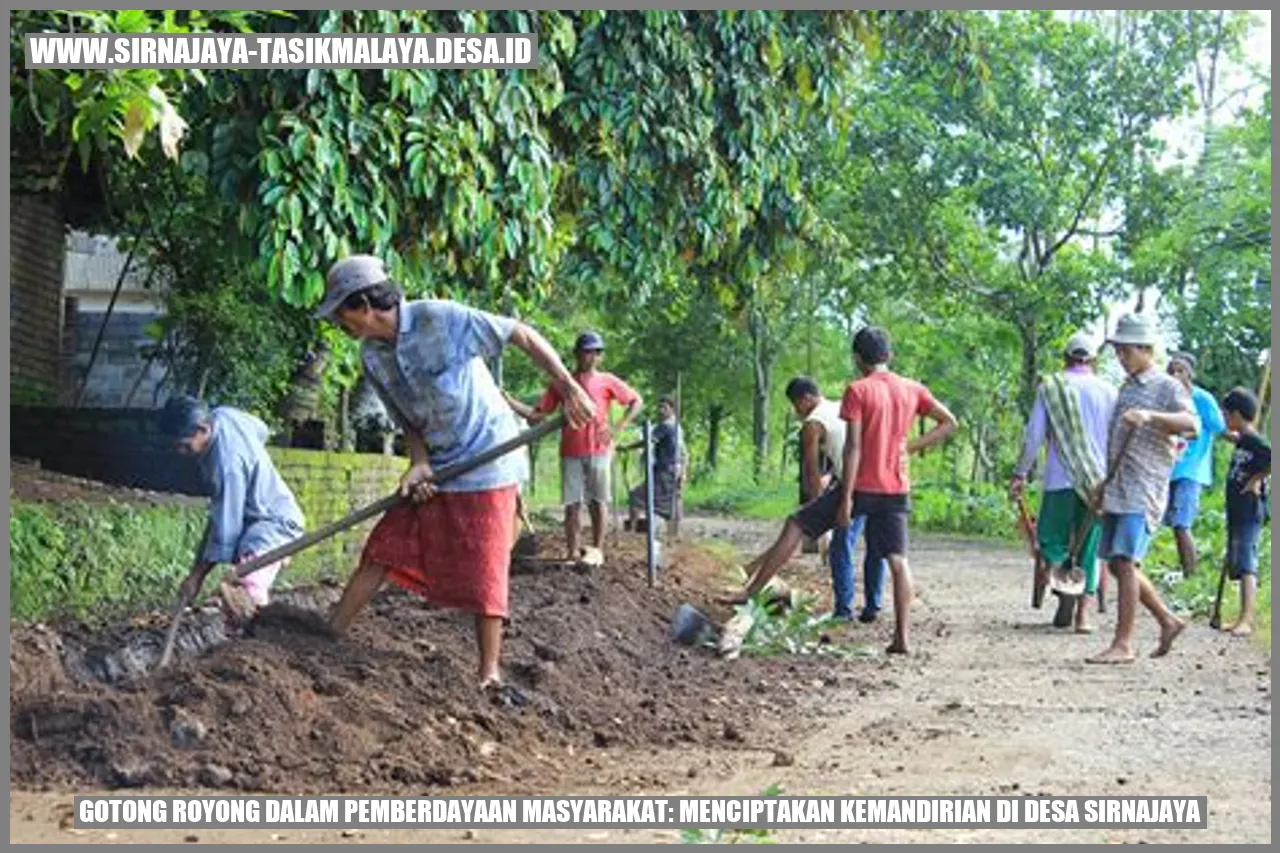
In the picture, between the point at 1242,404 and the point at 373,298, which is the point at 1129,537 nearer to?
the point at 1242,404

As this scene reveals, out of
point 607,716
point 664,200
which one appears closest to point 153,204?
point 664,200

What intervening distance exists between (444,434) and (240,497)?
1557 mm

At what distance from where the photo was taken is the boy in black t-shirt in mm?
10742

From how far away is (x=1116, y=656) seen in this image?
9.30 meters

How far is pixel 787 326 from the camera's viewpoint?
35.3m

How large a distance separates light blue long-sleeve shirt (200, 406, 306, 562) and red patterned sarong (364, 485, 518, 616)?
3.80ft

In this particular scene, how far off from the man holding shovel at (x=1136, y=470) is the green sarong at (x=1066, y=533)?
130 cm

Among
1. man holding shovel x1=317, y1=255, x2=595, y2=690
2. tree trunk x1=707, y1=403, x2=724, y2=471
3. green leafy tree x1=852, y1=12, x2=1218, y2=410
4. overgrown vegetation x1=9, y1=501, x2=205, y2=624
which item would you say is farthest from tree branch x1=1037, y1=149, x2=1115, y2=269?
man holding shovel x1=317, y1=255, x2=595, y2=690

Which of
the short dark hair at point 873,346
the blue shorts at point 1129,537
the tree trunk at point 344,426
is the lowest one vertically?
the blue shorts at point 1129,537

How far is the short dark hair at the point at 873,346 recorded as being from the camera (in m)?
10.2

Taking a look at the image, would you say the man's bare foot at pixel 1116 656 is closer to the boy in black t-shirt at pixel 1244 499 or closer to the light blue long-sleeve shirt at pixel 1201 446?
the boy in black t-shirt at pixel 1244 499

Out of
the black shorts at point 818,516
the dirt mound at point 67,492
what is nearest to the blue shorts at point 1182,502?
the black shorts at point 818,516

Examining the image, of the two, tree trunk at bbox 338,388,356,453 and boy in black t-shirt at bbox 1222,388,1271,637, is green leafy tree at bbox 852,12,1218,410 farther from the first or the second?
boy in black t-shirt at bbox 1222,388,1271,637
